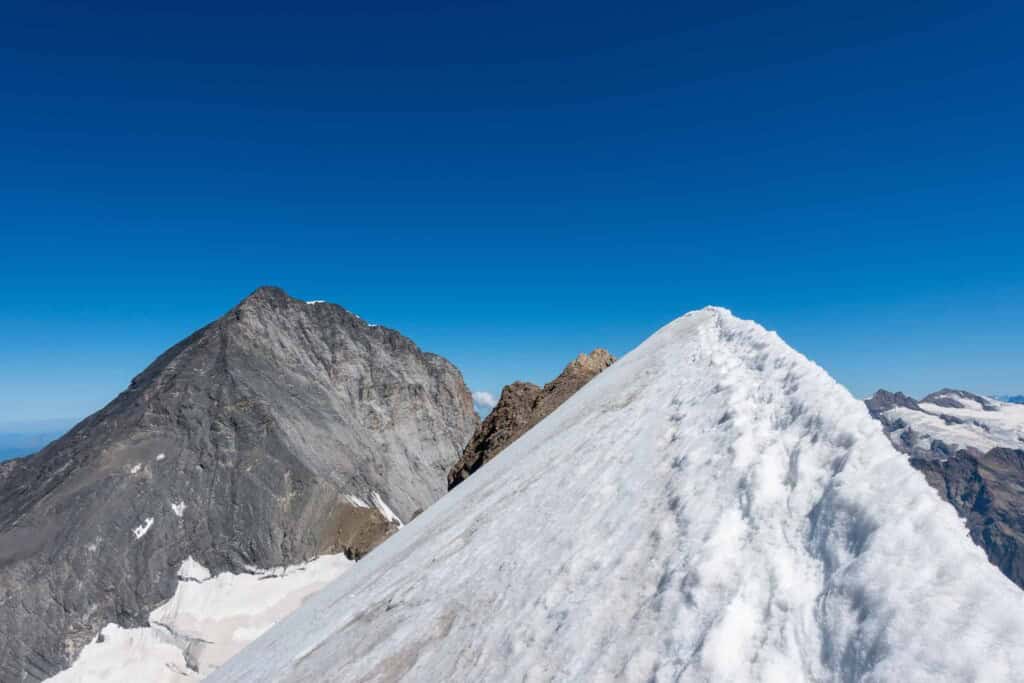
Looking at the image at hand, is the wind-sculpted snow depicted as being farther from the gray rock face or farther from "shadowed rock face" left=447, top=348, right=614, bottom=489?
the gray rock face

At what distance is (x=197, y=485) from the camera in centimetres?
6725

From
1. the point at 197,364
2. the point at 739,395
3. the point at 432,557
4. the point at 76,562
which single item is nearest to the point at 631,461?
the point at 739,395

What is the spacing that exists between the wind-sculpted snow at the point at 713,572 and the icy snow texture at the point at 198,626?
5711cm

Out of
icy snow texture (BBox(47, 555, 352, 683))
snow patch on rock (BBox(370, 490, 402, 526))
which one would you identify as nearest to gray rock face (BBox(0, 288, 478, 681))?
snow patch on rock (BBox(370, 490, 402, 526))

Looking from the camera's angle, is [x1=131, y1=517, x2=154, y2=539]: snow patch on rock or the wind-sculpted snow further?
[x1=131, y1=517, x2=154, y2=539]: snow patch on rock

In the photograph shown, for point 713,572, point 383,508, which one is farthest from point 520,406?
point 383,508

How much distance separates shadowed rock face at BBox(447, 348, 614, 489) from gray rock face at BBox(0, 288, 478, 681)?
46.8m

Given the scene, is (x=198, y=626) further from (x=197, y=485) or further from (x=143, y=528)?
(x=197, y=485)

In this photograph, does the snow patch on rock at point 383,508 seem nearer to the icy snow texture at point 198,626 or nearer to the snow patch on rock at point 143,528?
the icy snow texture at point 198,626

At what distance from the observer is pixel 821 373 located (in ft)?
23.3

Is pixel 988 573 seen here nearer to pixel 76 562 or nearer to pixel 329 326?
pixel 76 562

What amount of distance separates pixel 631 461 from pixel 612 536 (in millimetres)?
2005

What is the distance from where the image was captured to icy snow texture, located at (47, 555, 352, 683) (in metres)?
Result: 52.1

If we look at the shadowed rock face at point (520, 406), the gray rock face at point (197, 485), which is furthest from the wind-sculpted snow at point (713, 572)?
the gray rock face at point (197, 485)
